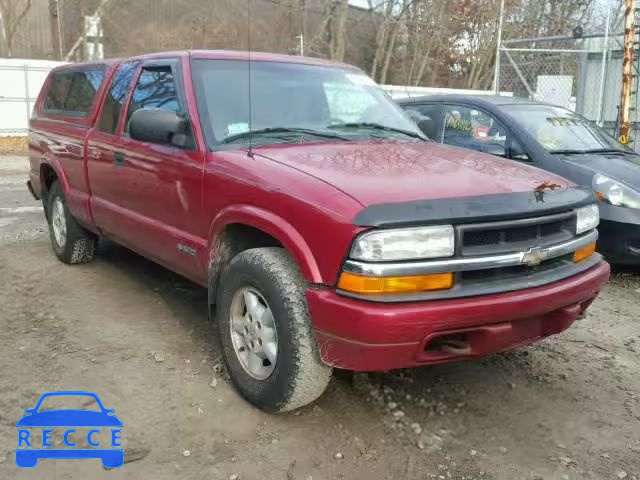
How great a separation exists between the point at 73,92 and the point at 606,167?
4.72 m

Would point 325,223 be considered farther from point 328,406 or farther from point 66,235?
point 66,235

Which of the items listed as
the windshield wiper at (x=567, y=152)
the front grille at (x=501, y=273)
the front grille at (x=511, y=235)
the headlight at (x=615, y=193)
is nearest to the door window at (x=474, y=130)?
the windshield wiper at (x=567, y=152)

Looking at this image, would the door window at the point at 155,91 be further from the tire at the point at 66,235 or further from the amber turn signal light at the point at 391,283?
the amber turn signal light at the point at 391,283

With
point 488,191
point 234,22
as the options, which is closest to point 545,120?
point 488,191

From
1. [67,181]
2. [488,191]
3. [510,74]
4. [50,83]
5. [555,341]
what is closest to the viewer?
[488,191]

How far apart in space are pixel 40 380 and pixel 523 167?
290cm

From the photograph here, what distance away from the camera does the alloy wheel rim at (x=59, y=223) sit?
18.6 feet

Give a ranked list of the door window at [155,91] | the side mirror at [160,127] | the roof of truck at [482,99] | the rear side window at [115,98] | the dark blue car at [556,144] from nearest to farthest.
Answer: the side mirror at [160,127] → the door window at [155,91] → the rear side window at [115,98] → the dark blue car at [556,144] → the roof of truck at [482,99]

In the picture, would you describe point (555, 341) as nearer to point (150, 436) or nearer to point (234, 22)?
point (150, 436)

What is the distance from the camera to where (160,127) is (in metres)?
3.52

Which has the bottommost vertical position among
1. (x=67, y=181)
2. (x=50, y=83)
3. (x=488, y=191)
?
(x=67, y=181)

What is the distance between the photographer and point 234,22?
21.3 m

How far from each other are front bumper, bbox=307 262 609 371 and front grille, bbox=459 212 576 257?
199 mm

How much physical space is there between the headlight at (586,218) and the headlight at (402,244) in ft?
3.11
